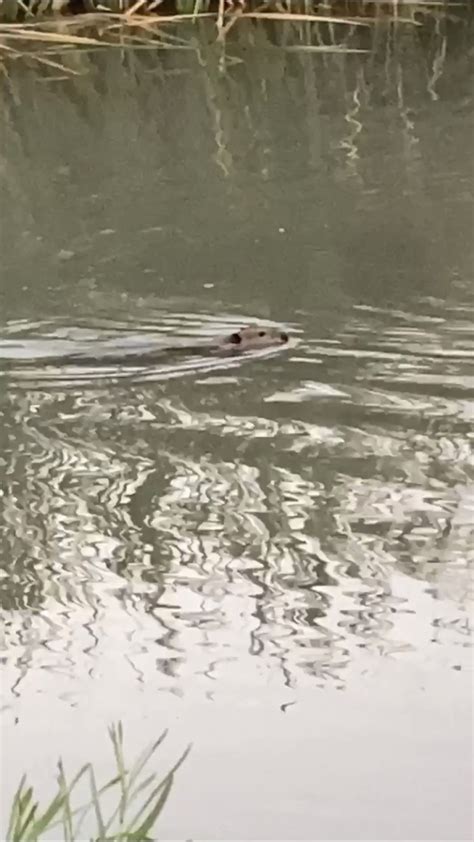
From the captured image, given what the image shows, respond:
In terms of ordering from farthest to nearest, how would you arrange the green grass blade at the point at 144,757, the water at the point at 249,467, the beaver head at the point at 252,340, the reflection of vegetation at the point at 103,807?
the beaver head at the point at 252,340 → the water at the point at 249,467 → the green grass blade at the point at 144,757 → the reflection of vegetation at the point at 103,807

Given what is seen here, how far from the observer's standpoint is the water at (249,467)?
7.41 feet

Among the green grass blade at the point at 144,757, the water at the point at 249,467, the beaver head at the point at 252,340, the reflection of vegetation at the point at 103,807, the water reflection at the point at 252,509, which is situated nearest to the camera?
the reflection of vegetation at the point at 103,807

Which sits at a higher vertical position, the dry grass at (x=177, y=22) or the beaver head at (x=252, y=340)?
the dry grass at (x=177, y=22)

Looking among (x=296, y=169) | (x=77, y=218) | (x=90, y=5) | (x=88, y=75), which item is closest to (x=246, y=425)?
(x=77, y=218)

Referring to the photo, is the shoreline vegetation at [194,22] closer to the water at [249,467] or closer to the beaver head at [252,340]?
the water at [249,467]

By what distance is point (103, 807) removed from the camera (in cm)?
211

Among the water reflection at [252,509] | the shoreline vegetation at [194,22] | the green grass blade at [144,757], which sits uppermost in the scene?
the shoreline vegetation at [194,22]

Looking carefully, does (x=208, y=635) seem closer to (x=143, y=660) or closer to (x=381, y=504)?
(x=143, y=660)

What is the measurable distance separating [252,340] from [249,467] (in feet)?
1.89

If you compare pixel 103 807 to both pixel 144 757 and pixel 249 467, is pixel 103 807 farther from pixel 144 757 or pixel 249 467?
pixel 249 467

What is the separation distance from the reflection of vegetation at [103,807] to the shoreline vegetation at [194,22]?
200 inches

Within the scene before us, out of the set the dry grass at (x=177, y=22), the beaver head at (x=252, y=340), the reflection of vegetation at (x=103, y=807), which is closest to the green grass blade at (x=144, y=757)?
the reflection of vegetation at (x=103, y=807)

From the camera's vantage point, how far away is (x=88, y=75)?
21.5 feet

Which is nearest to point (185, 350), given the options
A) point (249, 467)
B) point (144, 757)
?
point (249, 467)
